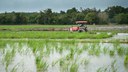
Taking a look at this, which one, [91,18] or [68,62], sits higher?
[91,18]

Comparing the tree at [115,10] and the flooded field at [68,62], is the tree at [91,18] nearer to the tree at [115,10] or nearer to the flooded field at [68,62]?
the tree at [115,10]

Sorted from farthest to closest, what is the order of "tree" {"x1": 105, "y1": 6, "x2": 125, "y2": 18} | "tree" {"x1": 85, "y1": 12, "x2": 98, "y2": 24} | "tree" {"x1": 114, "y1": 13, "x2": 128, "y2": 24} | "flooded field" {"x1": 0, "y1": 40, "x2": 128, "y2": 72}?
"tree" {"x1": 105, "y1": 6, "x2": 125, "y2": 18}, "tree" {"x1": 85, "y1": 12, "x2": 98, "y2": 24}, "tree" {"x1": 114, "y1": 13, "x2": 128, "y2": 24}, "flooded field" {"x1": 0, "y1": 40, "x2": 128, "y2": 72}

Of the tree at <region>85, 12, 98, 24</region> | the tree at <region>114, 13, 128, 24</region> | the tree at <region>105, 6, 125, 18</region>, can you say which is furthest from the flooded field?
the tree at <region>105, 6, 125, 18</region>

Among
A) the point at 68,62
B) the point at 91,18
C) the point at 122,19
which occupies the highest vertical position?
the point at 91,18

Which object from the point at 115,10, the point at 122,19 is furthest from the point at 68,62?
the point at 115,10

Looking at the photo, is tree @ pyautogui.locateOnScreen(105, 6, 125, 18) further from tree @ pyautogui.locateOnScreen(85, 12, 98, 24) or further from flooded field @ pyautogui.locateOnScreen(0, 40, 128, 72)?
Result: flooded field @ pyautogui.locateOnScreen(0, 40, 128, 72)

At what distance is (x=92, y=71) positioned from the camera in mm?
9328

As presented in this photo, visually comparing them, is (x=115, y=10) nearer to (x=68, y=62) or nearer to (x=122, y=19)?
(x=122, y=19)

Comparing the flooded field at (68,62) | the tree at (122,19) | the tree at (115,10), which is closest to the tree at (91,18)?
the tree at (122,19)

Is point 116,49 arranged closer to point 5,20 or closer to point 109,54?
point 109,54

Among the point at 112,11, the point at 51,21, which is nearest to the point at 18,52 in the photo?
the point at 51,21

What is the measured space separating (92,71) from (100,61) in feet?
7.51

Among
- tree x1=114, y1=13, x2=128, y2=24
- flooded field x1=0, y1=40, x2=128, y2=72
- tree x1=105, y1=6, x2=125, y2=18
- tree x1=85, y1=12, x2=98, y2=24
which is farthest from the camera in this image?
tree x1=105, y1=6, x2=125, y2=18

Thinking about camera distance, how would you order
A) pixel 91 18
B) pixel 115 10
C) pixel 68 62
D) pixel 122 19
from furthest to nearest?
pixel 115 10
pixel 91 18
pixel 122 19
pixel 68 62
